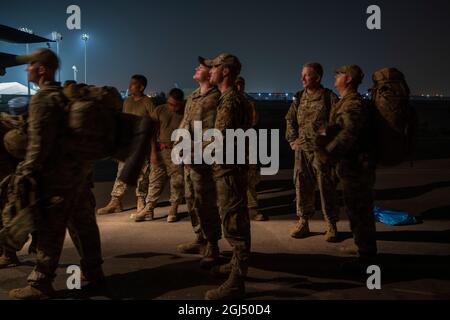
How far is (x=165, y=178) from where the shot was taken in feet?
25.0

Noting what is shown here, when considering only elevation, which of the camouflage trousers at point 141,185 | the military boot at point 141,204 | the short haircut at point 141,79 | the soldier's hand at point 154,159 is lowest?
the military boot at point 141,204

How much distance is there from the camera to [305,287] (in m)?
4.56

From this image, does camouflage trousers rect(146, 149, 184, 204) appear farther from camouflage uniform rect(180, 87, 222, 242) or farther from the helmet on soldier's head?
the helmet on soldier's head

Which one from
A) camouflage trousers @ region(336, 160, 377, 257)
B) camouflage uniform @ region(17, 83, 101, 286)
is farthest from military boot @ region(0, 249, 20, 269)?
camouflage trousers @ region(336, 160, 377, 257)

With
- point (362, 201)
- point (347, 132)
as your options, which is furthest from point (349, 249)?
point (347, 132)

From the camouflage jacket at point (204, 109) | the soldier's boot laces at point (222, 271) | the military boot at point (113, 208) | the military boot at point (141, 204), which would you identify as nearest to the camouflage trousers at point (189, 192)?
the camouflage jacket at point (204, 109)

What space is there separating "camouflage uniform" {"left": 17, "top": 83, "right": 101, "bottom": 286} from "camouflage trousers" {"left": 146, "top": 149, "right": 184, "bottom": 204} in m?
3.14

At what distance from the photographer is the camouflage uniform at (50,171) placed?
12.5 ft

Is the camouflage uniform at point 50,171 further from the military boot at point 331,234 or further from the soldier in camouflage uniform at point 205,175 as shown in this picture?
the military boot at point 331,234

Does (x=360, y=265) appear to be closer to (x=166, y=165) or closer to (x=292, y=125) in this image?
(x=292, y=125)

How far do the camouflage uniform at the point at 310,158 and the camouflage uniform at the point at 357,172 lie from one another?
102 centimetres

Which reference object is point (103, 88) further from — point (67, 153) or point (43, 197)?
point (43, 197)

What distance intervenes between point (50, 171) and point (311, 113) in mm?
3503
